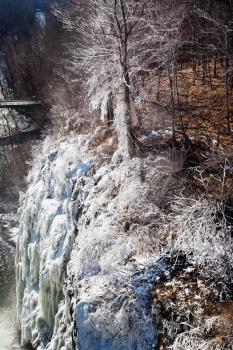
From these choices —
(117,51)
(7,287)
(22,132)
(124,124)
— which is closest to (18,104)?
(22,132)

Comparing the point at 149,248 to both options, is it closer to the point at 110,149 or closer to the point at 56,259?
the point at 56,259

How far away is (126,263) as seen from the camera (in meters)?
9.06

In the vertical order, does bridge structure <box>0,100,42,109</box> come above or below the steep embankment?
above

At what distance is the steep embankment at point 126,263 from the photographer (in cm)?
758

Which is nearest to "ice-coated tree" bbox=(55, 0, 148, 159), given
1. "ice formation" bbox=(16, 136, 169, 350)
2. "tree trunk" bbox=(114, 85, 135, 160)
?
"tree trunk" bbox=(114, 85, 135, 160)

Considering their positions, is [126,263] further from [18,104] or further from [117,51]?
[18,104]

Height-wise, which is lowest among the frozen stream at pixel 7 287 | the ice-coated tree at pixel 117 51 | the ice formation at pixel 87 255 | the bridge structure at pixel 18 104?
the frozen stream at pixel 7 287

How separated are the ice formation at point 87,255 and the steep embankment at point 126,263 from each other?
3 cm

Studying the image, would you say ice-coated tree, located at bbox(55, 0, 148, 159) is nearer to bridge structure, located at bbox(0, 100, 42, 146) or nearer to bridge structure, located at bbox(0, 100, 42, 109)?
bridge structure, located at bbox(0, 100, 42, 146)

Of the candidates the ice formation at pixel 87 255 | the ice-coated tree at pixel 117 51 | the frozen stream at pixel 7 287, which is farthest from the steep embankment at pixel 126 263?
the frozen stream at pixel 7 287

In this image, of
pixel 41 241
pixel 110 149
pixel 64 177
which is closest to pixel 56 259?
pixel 41 241

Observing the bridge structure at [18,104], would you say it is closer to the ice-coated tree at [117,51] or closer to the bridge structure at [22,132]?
the bridge structure at [22,132]

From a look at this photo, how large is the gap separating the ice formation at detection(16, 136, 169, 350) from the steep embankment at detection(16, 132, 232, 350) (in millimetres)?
27

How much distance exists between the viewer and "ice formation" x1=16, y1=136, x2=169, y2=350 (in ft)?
25.9
